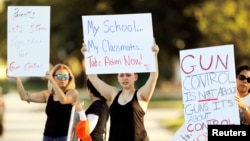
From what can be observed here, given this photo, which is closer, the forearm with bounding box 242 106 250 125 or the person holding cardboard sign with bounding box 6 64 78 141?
the forearm with bounding box 242 106 250 125

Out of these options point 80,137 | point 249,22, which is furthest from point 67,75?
point 249,22

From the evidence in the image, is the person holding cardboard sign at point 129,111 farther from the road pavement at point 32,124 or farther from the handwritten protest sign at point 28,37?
the road pavement at point 32,124

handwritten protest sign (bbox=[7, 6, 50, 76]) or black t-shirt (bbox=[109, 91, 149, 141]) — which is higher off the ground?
handwritten protest sign (bbox=[7, 6, 50, 76])

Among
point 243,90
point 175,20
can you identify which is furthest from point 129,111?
point 175,20

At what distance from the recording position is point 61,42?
34.8 metres

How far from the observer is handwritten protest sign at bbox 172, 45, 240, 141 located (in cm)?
764

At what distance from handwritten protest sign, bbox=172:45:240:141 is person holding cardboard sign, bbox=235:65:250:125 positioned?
0.10 metres

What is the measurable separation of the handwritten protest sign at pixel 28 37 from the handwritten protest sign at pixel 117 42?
26.9 inches

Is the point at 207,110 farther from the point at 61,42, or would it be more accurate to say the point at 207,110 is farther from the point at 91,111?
the point at 61,42

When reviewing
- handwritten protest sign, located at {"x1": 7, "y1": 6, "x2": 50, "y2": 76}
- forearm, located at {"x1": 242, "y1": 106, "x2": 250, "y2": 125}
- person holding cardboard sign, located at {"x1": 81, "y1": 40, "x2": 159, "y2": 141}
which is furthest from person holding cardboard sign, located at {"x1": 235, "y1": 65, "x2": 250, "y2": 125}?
handwritten protest sign, located at {"x1": 7, "y1": 6, "x2": 50, "y2": 76}

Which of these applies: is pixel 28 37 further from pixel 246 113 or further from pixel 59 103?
pixel 246 113

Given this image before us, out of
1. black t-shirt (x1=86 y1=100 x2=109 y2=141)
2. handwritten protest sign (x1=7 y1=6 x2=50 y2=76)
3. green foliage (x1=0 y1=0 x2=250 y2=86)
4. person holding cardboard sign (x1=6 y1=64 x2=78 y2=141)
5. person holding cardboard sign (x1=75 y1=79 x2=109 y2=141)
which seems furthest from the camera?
green foliage (x1=0 y1=0 x2=250 y2=86)

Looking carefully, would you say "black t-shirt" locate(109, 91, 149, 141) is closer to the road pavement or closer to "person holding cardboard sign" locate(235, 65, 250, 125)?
"person holding cardboard sign" locate(235, 65, 250, 125)

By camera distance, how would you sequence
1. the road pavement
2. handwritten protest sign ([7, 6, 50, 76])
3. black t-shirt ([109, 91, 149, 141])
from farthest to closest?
the road pavement
handwritten protest sign ([7, 6, 50, 76])
black t-shirt ([109, 91, 149, 141])
